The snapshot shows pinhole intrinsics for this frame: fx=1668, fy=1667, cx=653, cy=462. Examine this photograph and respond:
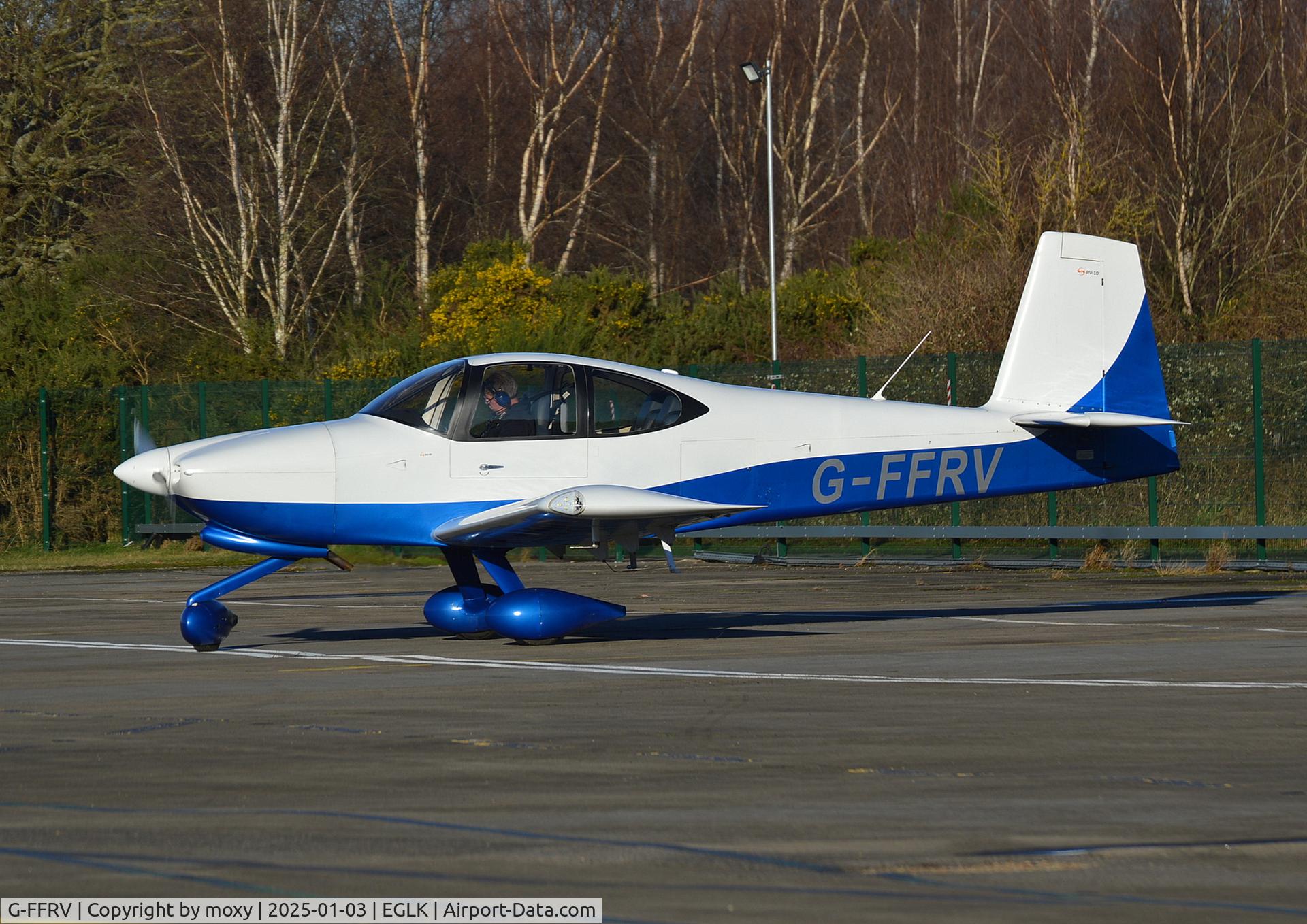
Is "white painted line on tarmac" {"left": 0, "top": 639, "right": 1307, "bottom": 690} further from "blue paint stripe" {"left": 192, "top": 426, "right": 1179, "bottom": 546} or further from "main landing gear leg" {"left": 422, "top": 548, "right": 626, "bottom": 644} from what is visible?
"blue paint stripe" {"left": 192, "top": 426, "right": 1179, "bottom": 546}

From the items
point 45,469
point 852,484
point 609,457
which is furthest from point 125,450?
point 852,484

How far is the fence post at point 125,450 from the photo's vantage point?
94.2 feet

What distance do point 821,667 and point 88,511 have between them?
68.4 feet

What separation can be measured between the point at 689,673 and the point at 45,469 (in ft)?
68.5

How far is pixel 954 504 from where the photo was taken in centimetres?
2267

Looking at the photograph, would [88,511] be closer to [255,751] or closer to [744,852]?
[255,751]

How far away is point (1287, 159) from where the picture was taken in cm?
3538

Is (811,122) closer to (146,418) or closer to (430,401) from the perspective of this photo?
(146,418)

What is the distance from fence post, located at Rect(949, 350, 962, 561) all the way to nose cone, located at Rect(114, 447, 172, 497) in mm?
12346

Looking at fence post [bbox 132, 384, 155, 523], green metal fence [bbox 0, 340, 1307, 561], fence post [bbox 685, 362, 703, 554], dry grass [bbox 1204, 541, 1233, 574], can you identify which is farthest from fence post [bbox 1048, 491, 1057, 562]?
fence post [bbox 132, 384, 155, 523]

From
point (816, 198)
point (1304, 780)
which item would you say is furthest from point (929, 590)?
point (816, 198)

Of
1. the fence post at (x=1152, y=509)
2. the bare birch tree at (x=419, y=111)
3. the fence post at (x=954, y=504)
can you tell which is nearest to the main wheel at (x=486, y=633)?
the fence post at (x=954, y=504)

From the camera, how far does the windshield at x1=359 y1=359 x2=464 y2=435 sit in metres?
13.0

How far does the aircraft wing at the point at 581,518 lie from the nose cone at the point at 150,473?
2078 millimetres
